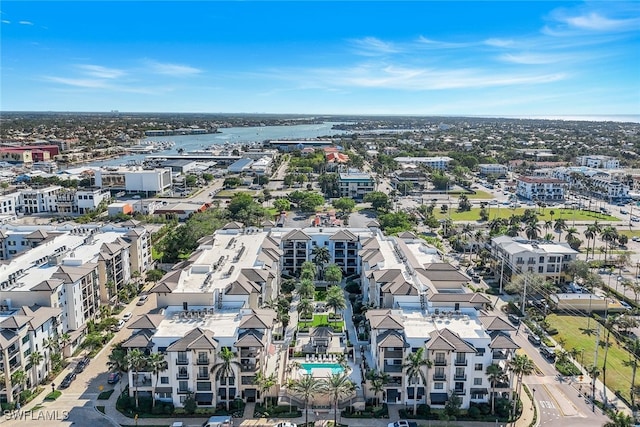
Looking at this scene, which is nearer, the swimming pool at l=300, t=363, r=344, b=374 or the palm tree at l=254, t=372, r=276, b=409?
the palm tree at l=254, t=372, r=276, b=409

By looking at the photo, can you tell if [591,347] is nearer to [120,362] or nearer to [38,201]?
[120,362]

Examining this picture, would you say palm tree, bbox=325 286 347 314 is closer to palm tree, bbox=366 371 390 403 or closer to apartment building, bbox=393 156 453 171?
palm tree, bbox=366 371 390 403

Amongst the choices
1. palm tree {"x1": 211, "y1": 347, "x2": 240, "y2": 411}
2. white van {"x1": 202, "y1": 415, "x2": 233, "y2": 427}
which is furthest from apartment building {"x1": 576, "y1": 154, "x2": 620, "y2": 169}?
white van {"x1": 202, "y1": 415, "x2": 233, "y2": 427}

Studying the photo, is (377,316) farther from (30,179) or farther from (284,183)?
(30,179)

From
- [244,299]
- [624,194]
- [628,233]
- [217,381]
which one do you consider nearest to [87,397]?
[217,381]

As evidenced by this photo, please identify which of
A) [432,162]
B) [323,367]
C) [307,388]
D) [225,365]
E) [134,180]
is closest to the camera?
[307,388]

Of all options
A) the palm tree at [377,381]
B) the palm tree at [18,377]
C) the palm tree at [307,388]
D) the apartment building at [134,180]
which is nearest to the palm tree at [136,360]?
the palm tree at [18,377]

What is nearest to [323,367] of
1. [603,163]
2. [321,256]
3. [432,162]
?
[321,256]
